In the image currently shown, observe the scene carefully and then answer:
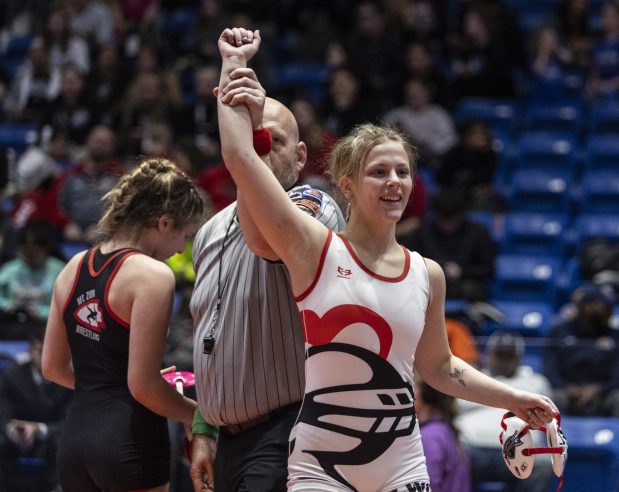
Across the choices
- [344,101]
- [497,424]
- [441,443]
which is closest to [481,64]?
[344,101]

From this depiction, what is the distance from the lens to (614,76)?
Answer: 11.5 m

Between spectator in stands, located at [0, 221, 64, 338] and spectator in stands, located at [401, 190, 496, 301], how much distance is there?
280cm

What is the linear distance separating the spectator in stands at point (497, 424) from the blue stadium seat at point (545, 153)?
10.8ft

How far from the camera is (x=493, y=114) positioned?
11484 mm

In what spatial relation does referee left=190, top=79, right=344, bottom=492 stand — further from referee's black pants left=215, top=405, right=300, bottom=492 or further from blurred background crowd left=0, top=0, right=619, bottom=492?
blurred background crowd left=0, top=0, right=619, bottom=492

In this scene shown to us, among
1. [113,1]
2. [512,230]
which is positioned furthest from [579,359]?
[113,1]

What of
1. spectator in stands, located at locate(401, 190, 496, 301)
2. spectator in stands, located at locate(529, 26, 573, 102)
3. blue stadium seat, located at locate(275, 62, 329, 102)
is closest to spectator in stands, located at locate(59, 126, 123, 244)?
blue stadium seat, located at locate(275, 62, 329, 102)

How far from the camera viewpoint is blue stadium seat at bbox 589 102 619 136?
1098 centimetres

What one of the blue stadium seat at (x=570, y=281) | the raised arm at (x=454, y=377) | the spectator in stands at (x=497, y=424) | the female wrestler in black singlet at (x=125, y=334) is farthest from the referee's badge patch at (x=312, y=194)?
the blue stadium seat at (x=570, y=281)

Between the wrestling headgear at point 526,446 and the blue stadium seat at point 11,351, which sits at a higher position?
the blue stadium seat at point 11,351

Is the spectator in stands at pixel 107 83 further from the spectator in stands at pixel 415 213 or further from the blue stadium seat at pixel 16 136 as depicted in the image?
the spectator in stands at pixel 415 213

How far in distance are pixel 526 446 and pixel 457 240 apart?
5.82 m

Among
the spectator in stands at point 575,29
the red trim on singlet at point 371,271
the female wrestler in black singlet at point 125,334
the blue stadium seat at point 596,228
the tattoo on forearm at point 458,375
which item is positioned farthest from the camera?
the spectator in stands at point 575,29

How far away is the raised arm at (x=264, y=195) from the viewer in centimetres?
305
